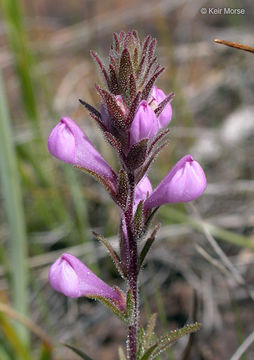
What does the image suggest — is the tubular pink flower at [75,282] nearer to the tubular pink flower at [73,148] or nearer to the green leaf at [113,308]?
the green leaf at [113,308]

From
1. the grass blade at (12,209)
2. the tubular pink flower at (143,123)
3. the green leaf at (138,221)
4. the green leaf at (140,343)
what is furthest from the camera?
the grass blade at (12,209)

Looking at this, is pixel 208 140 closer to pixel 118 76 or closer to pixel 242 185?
pixel 242 185

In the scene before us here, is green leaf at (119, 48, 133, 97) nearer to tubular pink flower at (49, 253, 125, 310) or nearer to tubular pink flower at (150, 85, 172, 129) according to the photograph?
tubular pink flower at (150, 85, 172, 129)

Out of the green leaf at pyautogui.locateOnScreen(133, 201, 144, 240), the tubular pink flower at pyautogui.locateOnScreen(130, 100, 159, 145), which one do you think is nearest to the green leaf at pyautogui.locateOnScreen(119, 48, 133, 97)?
the tubular pink flower at pyautogui.locateOnScreen(130, 100, 159, 145)

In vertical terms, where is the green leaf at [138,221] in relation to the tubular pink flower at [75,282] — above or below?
above

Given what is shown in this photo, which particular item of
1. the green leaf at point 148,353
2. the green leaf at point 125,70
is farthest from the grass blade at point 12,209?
the green leaf at point 125,70

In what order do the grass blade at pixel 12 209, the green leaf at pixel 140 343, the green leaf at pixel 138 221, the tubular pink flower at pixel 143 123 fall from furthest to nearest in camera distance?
the grass blade at pixel 12 209 < the green leaf at pixel 140 343 < the green leaf at pixel 138 221 < the tubular pink flower at pixel 143 123

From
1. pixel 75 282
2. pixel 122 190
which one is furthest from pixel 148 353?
pixel 122 190
